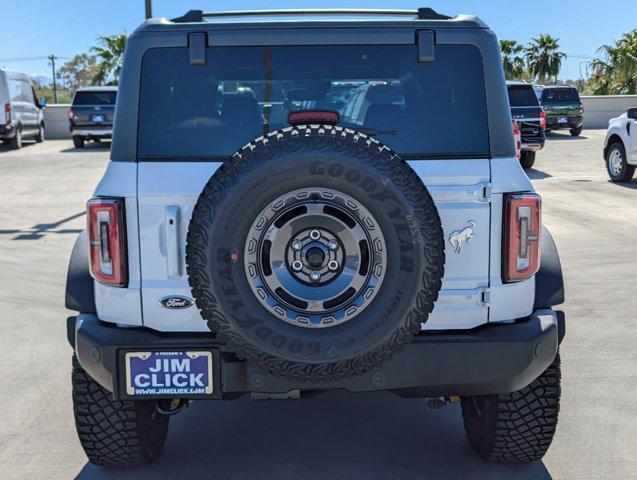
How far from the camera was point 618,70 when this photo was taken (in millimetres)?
44812

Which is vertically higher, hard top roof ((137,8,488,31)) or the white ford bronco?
hard top roof ((137,8,488,31))

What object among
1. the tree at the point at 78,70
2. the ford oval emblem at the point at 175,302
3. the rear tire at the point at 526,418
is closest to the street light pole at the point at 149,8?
the ford oval emblem at the point at 175,302

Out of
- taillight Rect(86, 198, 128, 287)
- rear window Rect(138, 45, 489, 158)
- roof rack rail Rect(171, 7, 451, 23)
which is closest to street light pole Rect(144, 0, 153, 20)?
roof rack rail Rect(171, 7, 451, 23)

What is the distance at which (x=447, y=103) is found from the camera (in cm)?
349

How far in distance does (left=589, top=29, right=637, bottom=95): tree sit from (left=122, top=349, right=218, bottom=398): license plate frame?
44.2 meters

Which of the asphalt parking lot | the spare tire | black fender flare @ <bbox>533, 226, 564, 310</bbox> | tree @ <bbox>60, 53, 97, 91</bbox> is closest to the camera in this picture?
Result: the spare tire

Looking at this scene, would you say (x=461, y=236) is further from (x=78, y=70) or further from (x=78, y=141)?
(x=78, y=70)

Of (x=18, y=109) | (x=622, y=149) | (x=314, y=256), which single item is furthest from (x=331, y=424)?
(x=18, y=109)

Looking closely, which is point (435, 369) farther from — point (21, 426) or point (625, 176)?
point (625, 176)

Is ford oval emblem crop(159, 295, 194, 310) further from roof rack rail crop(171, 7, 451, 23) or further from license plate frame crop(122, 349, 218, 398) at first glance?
roof rack rail crop(171, 7, 451, 23)

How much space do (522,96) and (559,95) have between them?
984 centimetres

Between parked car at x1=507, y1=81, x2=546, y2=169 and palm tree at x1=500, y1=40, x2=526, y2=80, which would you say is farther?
palm tree at x1=500, y1=40, x2=526, y2=80

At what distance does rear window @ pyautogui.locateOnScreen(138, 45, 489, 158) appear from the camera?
343 cm

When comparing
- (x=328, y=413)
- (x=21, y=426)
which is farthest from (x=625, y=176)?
(x=21, y=426)
